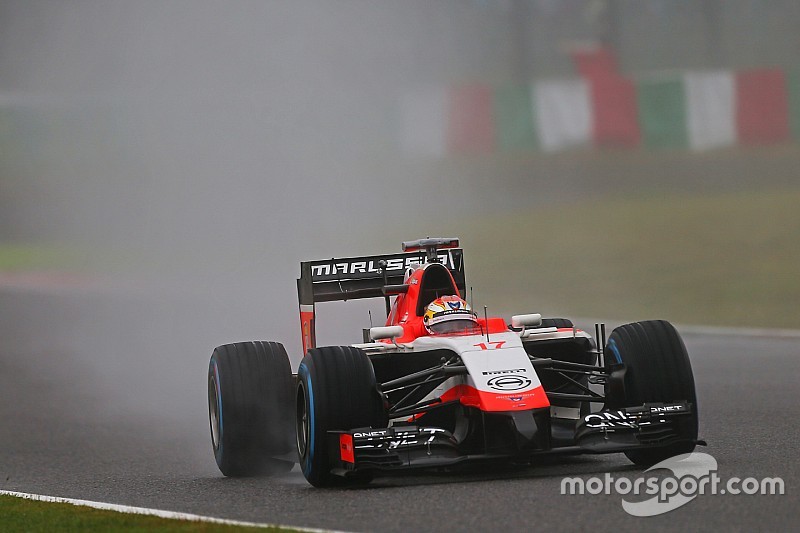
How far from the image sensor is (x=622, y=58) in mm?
32750

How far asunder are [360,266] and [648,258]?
1874cm

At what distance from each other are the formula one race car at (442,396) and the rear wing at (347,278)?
12.1 inches

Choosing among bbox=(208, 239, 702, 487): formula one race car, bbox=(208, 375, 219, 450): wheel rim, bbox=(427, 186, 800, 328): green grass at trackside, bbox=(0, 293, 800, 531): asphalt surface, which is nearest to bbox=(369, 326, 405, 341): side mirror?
bbox=(208, 239, 702, 487): formula one race car

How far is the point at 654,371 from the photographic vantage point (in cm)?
940

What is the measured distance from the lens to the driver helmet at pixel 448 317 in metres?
10.1

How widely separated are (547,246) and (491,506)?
80.8ft

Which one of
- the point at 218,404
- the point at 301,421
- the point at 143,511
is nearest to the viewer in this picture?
the point at 143,511

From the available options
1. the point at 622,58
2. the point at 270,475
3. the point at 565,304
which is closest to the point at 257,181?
the point at 565,304

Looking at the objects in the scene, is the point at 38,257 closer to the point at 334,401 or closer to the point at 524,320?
the point at 524,320

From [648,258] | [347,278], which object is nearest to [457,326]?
[347,278]

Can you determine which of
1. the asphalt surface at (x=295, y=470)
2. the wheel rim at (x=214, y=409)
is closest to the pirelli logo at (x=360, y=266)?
the wheel rim at (x=214, y=409)

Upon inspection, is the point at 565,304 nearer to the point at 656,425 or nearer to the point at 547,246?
the point at 547,246

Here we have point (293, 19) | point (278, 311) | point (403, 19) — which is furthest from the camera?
point (403, 19)

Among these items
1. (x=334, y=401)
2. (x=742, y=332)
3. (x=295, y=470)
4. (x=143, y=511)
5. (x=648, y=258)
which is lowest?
→ (x=742, y=332)
